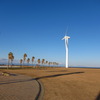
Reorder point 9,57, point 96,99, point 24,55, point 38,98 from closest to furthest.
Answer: point 38,98 < point 96,99 < point 9,57 < point 24,55

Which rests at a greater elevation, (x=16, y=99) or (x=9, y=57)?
A: (x=9, y=57)

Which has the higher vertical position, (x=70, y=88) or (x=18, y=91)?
(x=18, y=91)

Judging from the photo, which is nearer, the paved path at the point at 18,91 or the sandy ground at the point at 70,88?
the paved path at the point at 18,91

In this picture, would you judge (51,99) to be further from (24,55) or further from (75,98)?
(24,55)

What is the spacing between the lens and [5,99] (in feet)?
32.1

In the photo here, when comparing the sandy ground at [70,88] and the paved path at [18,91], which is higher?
the paved path at [18,91]

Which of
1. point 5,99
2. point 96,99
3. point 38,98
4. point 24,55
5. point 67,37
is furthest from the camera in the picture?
point 24,55

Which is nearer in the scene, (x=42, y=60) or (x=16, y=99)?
(x=16, y=99)

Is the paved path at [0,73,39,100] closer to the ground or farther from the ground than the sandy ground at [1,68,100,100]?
farther from the ground

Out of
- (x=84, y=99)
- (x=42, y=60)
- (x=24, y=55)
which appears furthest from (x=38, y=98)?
(x=42, y=60)

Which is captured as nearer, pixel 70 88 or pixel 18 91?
pixel 18 91

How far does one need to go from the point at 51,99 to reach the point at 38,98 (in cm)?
93

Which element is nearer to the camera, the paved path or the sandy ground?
the paved path

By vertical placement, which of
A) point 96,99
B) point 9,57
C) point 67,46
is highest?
point 67,46
